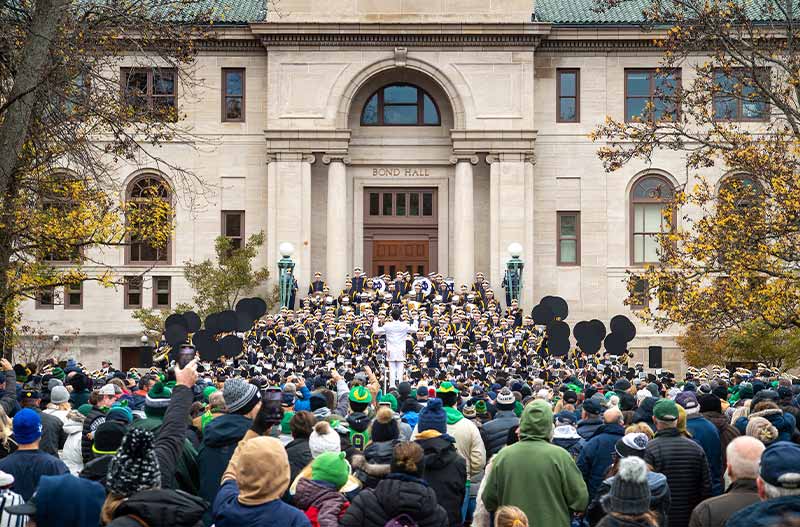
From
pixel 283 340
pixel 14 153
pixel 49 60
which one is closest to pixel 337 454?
pixel 14 153

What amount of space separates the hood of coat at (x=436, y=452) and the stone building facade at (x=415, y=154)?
31.8 m

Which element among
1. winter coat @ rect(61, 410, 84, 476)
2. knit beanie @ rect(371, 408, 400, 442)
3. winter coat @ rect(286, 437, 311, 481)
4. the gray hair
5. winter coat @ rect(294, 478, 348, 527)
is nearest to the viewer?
the gray hair

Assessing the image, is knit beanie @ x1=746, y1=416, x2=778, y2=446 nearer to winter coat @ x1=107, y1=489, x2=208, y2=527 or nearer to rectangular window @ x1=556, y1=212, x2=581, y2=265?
winter coat @ x1=107, y1=489, x2=208, y2=527

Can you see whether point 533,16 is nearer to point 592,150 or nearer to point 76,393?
point 592,150

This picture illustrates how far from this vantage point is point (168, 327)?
96.6 feet

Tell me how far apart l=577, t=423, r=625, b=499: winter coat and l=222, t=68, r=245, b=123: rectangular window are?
35208 mm

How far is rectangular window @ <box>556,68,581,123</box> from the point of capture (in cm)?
4375

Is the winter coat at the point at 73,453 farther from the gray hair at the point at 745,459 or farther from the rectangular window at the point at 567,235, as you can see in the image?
the rectangular window at the point at 567,235

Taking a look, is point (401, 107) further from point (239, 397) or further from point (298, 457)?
point (239, 397)

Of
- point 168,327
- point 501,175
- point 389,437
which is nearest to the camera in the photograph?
point 389,437

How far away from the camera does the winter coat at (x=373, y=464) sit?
8.62 m

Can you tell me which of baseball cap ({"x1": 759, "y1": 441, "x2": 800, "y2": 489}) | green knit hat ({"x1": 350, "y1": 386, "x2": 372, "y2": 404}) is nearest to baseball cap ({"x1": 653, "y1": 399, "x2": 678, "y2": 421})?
green knit hat ({"x1": 350, "y1": 386, "x2": 372, "y2": 404})

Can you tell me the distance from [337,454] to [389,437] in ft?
5.54

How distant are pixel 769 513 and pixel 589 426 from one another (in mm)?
6249
